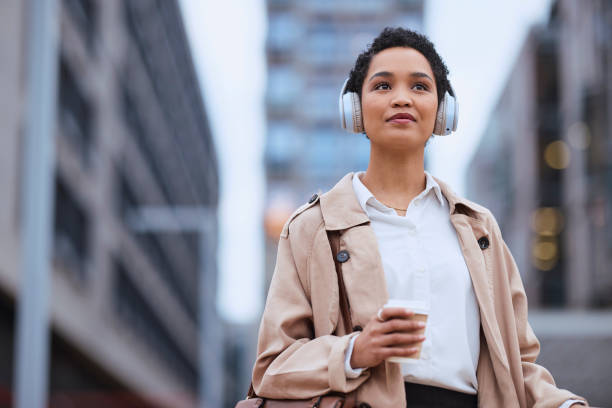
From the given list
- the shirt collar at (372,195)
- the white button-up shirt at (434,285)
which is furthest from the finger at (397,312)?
the shirt collar at (372,195)

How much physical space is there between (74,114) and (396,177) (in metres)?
25.4

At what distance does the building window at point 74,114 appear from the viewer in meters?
25.2

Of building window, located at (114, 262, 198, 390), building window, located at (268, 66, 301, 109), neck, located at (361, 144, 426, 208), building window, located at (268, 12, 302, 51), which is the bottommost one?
building window, located at (114, 262, 198, 390)

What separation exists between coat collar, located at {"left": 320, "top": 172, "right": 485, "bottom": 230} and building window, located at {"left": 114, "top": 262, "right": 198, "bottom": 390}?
31.5 m

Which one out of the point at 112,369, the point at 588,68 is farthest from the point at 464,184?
the point at 112,369

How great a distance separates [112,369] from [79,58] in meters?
12.4

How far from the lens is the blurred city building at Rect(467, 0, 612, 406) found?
72.0 feet

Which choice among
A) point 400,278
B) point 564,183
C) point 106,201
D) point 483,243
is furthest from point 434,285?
point 564,183

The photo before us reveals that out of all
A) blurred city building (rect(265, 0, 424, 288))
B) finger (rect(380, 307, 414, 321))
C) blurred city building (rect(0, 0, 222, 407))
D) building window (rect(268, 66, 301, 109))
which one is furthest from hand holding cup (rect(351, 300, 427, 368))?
building window (rect(268, 66, 301, 109))

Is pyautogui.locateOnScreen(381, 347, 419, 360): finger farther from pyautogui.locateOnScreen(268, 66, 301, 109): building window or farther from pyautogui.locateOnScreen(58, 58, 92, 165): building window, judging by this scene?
pyautogui.locateOnScreen(268, 66, 301, 109): building window

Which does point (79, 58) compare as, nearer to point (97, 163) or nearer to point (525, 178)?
point (97, 163)

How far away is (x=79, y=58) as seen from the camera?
86.5ft

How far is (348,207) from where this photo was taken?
267 centimetres

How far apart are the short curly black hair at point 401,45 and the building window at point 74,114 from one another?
2287 cm
